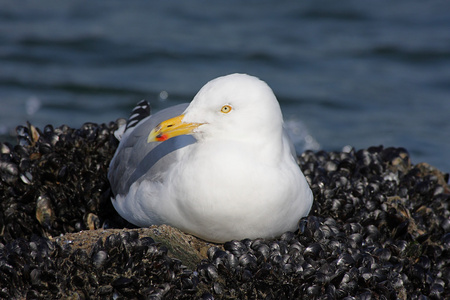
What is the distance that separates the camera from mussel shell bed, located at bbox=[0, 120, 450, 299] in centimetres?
416

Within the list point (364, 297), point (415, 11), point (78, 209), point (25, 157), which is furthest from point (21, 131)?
point (415, 11)

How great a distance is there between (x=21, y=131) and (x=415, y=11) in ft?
35.8

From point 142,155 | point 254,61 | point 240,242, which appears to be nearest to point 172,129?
point 142,155

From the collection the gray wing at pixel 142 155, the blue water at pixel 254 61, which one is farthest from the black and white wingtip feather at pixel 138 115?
the blue water at pixel 254 61

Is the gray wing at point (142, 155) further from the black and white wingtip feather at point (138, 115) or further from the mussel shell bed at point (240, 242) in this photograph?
the mussel shell bed at point (240, 242)

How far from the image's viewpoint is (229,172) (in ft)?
14.9

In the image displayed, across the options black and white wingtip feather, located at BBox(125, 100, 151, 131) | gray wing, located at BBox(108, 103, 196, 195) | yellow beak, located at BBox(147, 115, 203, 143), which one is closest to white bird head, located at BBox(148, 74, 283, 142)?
yellow beak, located at BBox(147, 115, 203, 143)

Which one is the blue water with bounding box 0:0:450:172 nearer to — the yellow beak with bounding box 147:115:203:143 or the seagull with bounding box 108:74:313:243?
the seagull with bounding box 108:74:313:243

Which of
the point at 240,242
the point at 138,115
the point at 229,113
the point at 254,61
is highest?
the point at 229,113

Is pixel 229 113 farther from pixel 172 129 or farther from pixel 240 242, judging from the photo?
pixel 240 242

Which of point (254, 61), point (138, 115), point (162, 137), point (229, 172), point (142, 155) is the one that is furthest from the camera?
point (254, 61)

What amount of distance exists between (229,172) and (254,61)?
8621 mm

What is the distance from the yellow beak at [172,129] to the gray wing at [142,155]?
1.12 ft

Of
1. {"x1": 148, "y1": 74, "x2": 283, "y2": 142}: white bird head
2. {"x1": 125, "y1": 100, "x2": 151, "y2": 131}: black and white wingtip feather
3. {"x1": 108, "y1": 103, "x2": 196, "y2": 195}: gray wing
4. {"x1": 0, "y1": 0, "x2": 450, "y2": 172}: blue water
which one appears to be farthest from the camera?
{"x1": 0, "y1": 0, "x2": 450, "y2": 172}: blue water
